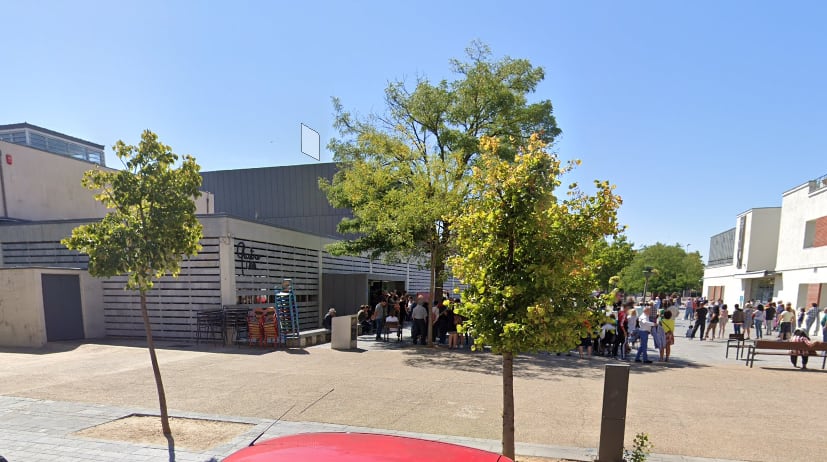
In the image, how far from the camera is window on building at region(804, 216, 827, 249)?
2133 cm

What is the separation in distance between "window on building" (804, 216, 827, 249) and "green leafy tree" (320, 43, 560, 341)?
1686 cm

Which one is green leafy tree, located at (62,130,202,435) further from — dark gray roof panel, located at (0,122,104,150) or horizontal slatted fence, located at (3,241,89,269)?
dark gray roof panel, located at (0,122,104,150)

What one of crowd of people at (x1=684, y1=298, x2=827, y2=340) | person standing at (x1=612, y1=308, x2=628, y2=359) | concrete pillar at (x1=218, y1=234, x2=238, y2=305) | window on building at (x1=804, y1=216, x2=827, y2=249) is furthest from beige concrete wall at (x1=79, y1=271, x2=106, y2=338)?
window on building at (x1=804, y1=216, x2=827, y2=249)

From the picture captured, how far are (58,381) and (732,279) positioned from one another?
44.8 meters

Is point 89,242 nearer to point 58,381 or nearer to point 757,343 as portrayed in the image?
point 58,381

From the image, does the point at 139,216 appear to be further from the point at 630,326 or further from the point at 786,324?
the point at 786,324

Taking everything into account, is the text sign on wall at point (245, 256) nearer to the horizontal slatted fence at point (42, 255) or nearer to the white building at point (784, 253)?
the horizontal slatted fence at point (42, 255)

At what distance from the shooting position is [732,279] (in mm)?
35531

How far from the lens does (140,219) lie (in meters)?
5.39

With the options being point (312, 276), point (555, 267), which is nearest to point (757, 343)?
point (555, 267)

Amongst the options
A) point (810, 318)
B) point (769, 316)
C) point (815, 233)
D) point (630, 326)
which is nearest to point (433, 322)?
point (630, 326)

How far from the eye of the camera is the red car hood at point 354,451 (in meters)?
1.93

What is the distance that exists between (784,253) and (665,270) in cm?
3311

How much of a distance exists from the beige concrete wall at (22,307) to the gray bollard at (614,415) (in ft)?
47.9
